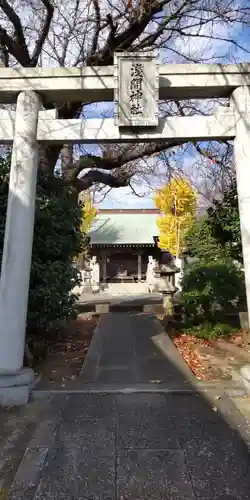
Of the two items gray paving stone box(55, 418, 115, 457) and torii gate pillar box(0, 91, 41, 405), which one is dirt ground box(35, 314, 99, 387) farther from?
gray paving stone box(55, 418, 115, 457)

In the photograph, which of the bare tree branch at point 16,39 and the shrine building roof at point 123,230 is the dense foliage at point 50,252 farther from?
the shrine building roof at point 123,230

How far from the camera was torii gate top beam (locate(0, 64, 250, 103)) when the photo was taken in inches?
179

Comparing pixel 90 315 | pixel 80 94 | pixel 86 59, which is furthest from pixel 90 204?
pixel 80 94

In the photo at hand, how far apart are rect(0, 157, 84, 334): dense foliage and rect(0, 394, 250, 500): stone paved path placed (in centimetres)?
159

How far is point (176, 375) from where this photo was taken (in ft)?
16.8

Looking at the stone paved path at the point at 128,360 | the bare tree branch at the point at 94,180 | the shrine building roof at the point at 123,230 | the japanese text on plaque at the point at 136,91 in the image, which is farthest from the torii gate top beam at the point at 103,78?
the shrine building roof at the point at 123,230

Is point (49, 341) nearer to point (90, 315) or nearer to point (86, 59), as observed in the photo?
point (90, 315)

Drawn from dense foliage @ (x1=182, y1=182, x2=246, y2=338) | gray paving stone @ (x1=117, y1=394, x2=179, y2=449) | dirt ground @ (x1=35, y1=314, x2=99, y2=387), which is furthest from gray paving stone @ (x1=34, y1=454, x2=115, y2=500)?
dense foliage @ (x1=182, y1=182, x2=246, y2=338)

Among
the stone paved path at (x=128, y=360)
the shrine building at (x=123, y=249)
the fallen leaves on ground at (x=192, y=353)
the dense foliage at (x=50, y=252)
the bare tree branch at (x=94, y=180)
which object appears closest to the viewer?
the stone paved path at (x=128, y=360)

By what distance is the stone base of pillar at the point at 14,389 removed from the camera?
4.20 meters

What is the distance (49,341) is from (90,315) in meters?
4.70

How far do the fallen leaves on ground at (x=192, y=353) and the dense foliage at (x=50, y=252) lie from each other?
2.22 metres

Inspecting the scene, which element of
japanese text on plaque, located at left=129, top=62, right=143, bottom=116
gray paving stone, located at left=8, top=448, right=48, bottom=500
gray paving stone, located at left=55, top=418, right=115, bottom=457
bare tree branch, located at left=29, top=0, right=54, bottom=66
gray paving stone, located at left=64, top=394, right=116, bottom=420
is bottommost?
gray paving stone, located at left=8, top=448, right=48, bottom=500

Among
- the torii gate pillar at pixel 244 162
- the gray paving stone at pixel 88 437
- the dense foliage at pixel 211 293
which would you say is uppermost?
the torii gate pillar at pixel 244 162
